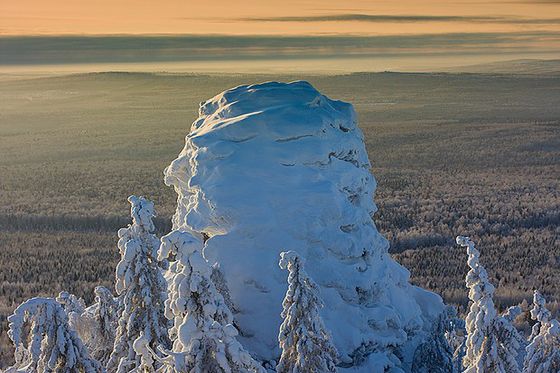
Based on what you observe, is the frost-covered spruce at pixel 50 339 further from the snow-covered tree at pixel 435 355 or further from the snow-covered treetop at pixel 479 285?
the snow-covered tree at pixel 435 355

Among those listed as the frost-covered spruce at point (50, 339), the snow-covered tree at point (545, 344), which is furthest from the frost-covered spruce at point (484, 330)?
the frost-covered spruce at point (50, 339)

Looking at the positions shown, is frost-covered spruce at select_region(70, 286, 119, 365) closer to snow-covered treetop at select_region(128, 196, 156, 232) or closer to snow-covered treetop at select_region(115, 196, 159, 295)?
snow-covered treetop at select_region(115, 196, 159, 295)

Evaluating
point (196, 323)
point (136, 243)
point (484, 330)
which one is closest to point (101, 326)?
point (136, 243)

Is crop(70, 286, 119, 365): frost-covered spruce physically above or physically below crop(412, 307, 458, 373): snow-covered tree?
above

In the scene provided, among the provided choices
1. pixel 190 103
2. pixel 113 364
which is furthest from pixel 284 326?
pixel 190 103

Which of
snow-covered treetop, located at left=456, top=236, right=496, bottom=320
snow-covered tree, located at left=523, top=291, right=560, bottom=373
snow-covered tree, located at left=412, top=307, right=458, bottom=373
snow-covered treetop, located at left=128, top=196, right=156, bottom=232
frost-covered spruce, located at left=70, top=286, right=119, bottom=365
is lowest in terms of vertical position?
snow-covered tree, located at left=412, top=307, right=458, bottom=373

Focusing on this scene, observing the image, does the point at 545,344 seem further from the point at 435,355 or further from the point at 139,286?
the point at 139,286

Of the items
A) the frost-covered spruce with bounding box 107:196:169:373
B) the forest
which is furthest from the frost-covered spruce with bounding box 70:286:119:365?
the forest

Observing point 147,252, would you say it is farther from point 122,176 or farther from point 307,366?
point 122,176
